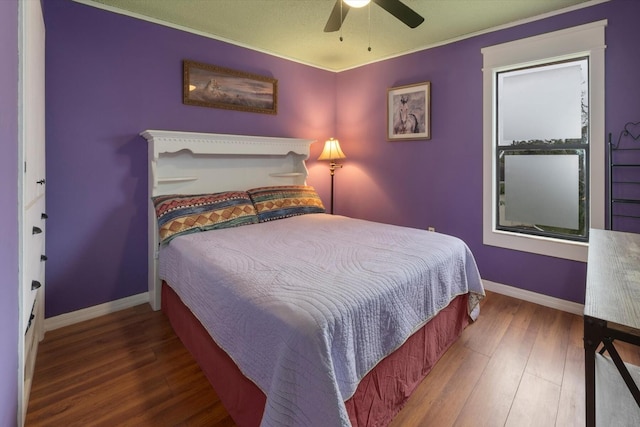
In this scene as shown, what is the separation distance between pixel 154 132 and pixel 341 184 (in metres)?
2.38

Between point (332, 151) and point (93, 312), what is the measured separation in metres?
2.84

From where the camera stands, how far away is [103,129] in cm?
252

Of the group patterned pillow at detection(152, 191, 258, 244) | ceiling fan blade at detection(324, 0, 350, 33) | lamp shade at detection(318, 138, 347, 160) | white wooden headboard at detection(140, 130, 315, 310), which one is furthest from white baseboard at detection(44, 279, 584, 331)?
ceiling fan blade at detection(324, 0, 350, 33)

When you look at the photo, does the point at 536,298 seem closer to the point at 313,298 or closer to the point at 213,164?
the point at 313,298

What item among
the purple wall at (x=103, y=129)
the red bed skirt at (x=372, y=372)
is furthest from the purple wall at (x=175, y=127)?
the red bed skirt at (x=372, y=372)

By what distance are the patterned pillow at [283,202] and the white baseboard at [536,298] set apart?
1840 millimetres

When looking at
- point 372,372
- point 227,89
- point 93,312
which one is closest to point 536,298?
point 372,372

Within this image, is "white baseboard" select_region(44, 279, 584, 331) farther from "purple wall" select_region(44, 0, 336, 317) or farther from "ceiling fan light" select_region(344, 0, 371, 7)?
"ceiling fan light" select_region(344, 0, 371, 7)

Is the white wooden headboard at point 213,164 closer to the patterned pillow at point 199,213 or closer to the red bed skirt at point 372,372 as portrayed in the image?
the patterned pillow at point 199,213

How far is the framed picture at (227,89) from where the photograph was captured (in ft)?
9.71

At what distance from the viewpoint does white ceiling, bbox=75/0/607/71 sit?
2471mm

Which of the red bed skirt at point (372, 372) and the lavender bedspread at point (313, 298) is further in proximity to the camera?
the red bed skirt at point (372, 372)

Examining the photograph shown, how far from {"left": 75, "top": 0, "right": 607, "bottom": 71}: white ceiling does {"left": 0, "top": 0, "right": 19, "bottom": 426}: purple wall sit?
168cm

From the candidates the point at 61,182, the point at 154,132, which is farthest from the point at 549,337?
the point at 61,182
